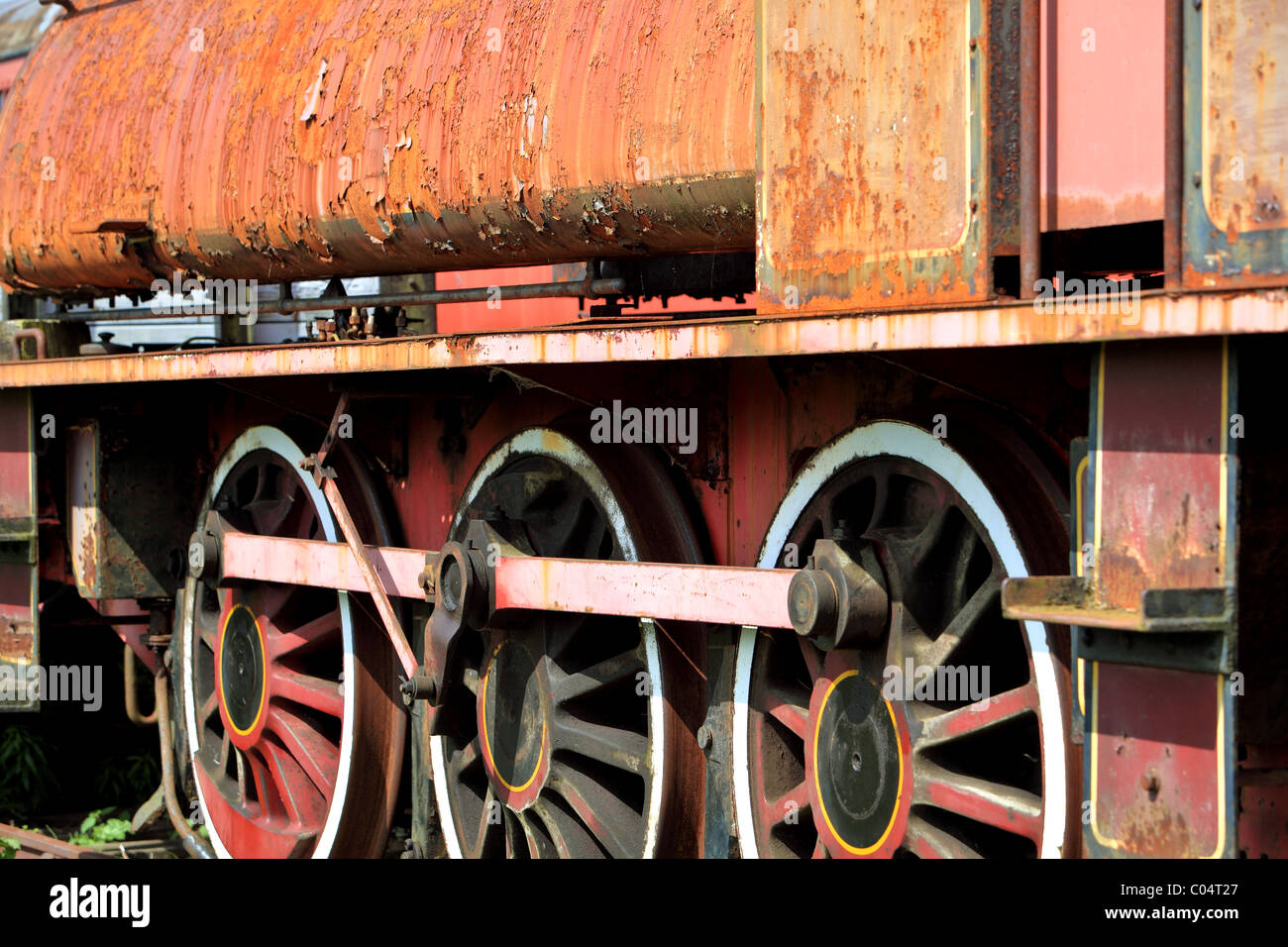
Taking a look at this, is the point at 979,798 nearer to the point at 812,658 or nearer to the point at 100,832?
the point at 812,658

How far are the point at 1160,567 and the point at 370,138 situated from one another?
270 centimetres

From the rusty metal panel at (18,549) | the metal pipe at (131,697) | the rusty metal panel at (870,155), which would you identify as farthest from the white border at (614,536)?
the metal pipe at (131,697)

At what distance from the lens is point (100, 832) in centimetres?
681

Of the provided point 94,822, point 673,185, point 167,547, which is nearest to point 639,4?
point 673,185

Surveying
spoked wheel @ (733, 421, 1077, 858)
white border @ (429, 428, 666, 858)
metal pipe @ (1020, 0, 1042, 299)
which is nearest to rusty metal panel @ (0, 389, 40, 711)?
white border @ (429, 428, 666, 858)

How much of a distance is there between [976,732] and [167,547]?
395 cm

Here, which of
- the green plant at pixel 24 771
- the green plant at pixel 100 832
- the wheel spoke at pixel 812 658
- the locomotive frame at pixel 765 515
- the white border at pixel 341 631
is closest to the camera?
the locomotive frame at pixel 765 515

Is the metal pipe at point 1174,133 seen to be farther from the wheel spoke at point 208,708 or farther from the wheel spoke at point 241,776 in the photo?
the wheel spoke at point 208,708

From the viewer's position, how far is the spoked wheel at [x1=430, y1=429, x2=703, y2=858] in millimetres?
4242

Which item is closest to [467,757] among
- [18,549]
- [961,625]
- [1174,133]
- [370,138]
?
[370,138]

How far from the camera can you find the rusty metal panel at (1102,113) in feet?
9.19

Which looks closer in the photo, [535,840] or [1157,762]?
[1157,762]

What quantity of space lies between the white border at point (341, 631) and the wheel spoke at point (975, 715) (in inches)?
95.0

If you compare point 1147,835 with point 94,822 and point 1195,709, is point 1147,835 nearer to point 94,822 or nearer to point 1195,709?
point 1195,709
